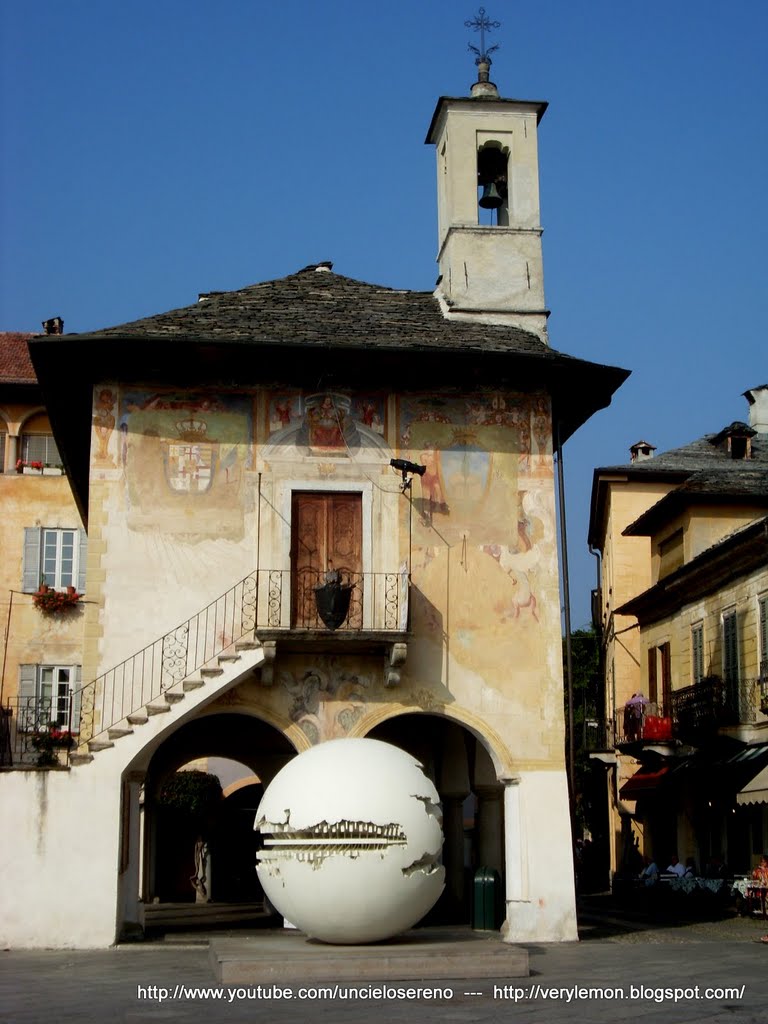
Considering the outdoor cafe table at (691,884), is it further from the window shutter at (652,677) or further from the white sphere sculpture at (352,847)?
the white sphere sculpture at (352,847)

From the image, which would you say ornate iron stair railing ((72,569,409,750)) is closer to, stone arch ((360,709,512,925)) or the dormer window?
stone arch ((360,709,512,925))

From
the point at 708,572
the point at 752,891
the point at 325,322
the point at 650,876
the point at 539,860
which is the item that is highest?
the point at 325,322

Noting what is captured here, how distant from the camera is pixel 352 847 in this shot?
16.1 m

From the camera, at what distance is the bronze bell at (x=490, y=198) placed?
27.0 meters

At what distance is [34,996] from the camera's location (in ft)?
48.9

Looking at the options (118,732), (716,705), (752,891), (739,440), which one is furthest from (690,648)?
(118,732)

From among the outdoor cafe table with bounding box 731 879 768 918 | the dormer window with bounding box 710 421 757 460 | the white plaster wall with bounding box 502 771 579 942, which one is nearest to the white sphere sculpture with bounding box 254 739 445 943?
the white plaster wall with bounding box 502 771 579 942

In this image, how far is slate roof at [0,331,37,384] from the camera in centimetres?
3630

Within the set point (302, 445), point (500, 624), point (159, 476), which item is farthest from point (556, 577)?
point (159, 476)

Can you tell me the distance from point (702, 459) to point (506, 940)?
80.6 feet

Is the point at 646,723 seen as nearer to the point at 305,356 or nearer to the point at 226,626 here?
the point at 226,626

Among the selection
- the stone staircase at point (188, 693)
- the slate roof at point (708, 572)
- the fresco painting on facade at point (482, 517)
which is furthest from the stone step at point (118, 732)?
the slate roof at point (708, 572)

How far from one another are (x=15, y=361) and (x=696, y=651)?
64.0ft

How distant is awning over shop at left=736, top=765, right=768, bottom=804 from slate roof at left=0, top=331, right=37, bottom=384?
20.1 meters
